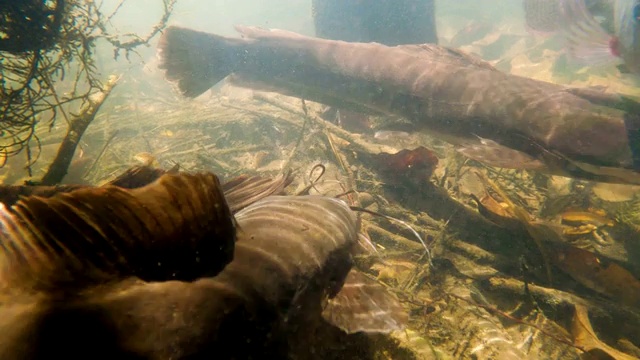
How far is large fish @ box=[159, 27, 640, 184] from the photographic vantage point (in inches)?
153

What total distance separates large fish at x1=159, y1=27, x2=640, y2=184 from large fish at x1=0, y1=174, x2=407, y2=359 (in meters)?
3.61

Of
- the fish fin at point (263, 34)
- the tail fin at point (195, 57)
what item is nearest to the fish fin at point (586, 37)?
the fish fin at point (263, 34)

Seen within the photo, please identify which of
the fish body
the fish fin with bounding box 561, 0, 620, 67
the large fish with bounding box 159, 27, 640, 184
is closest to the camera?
the large fish with bounding box 159, 27, 640, 184

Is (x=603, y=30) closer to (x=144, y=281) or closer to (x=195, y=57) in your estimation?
(x=195, y=57)

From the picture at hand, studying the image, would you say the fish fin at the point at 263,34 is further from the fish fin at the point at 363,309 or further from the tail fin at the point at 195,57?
the fish fin at the point at 363,309

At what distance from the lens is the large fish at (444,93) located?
12.8 ft

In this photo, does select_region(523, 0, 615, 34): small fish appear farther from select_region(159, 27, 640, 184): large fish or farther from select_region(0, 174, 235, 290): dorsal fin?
select_region(0, 174, 235, 290): dorsal fin

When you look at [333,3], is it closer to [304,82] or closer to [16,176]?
[304,82]

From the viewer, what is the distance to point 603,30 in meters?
7.92

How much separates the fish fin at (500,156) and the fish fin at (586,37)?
5.74 metres

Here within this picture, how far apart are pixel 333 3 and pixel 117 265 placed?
12638 mm

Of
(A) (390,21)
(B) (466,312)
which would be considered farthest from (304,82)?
(A) (390,21)

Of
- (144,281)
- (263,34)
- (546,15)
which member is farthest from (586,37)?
(144,281)

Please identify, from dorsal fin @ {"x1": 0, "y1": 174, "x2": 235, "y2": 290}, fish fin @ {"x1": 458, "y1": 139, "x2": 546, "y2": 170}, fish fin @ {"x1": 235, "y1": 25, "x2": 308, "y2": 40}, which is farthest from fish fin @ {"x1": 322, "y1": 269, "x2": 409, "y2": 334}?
fish fin @ {"x1": 235, "y1": 25, "x2": 308, "y2": 40}
